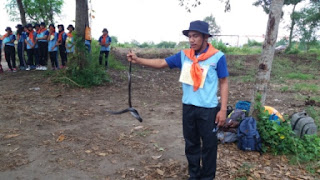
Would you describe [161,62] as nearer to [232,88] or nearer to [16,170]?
[16,170]

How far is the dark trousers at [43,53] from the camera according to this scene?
10617mm

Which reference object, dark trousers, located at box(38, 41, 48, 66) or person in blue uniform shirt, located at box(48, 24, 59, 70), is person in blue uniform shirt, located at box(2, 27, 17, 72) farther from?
person in blue uniform shirt, located at box(48, 24, 59, 70)

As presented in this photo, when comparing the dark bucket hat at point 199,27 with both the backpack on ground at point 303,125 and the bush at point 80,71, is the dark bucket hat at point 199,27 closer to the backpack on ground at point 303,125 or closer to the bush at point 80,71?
the backpack on ground at point 303,125

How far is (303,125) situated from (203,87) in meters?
2.50

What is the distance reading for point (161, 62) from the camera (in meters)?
3.19

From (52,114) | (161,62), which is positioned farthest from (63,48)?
(161,62)

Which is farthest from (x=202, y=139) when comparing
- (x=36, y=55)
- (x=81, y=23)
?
(x=36, y=55)

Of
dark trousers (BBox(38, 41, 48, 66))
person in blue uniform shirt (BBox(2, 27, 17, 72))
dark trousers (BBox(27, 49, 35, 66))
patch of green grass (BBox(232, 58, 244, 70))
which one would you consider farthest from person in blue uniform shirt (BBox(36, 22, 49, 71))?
patch of green grass (BBox(232, 58, 244, 70))

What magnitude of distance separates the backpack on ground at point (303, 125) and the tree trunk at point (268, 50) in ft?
2.46

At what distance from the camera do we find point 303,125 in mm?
4348

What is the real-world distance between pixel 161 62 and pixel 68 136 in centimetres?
247

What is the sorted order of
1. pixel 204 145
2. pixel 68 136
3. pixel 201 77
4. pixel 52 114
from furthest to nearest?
pixel 52 114 < pixel 68 136 < pixel 204 145 < pixel 201 77

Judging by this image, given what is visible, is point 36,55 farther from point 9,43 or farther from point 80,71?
point 80,71

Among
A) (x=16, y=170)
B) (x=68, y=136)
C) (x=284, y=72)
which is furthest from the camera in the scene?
(x=284, y=72)
